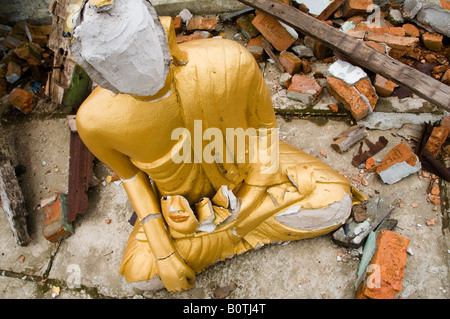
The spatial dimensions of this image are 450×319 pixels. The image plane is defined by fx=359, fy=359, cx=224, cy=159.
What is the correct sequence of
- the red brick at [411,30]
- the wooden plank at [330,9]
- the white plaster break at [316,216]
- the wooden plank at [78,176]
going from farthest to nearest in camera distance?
the wooden plank at [330,9] → the red brick at [411,30] → the wooden plank at [78,176] → the white plaster break at [316,216]

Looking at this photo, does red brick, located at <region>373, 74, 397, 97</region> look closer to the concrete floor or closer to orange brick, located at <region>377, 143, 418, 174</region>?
the concrete floor

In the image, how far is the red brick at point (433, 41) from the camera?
336cm

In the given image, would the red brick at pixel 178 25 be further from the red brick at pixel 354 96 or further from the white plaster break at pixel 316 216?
the white plaster break at pixel 316 216

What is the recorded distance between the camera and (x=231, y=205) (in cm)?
220

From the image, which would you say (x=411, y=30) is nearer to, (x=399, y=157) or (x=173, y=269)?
(x=399, y=157)

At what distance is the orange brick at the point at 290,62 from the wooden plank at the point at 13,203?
266cm

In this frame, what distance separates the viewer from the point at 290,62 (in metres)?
3.41

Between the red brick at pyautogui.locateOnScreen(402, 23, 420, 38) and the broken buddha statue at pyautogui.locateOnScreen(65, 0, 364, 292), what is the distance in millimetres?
1928

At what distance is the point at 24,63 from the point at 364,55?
3629mm

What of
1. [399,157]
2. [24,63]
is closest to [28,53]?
[24,63]

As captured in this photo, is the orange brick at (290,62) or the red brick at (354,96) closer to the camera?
the red brick at (354,96)

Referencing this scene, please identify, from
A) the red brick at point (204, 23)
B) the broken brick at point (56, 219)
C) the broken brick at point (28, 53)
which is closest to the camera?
the broken brick at point (56, 219)

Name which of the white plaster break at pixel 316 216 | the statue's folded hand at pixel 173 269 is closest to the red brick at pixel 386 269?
the white plaster break at pixel 316 216

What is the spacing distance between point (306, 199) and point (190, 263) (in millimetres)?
880
